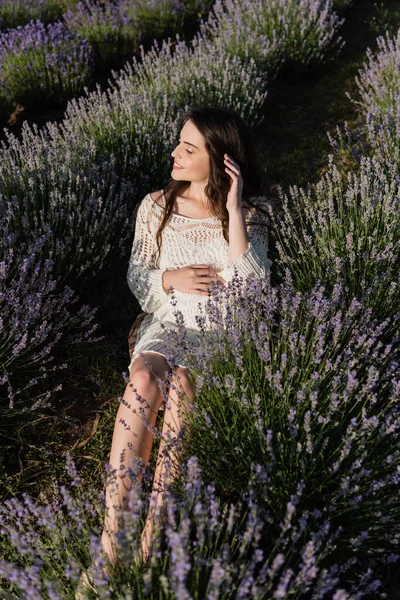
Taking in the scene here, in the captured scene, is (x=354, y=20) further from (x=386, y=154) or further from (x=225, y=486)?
(x=225, y=486)

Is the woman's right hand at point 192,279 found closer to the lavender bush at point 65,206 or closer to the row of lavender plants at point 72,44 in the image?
the lavender bush at point 65,206

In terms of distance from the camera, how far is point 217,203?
2.71 meters

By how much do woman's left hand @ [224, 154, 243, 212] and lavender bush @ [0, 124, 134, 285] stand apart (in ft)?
2.15

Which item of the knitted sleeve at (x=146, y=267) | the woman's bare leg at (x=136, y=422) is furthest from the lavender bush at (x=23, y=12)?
the woman's bare leg at (x=136, y=422)

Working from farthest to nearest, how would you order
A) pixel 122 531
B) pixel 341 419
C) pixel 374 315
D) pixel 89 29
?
pixel 89 29 < pixel 374 315 < pixel 341 419 < pixel 122 531

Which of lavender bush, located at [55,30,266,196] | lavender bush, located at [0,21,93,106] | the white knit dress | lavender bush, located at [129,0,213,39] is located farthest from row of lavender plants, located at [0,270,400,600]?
lavender bush, located at [129,0,213,39]

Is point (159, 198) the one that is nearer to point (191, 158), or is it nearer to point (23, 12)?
point (191, 158)

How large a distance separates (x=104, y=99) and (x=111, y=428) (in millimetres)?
2186

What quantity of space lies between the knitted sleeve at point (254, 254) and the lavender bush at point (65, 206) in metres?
0.67

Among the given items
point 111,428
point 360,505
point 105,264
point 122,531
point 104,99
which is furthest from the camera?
point 104,99

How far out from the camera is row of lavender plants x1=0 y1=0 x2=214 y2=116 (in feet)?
15.8

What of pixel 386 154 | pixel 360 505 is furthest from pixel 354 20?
pixel 360 505

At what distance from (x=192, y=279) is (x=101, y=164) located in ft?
4.14

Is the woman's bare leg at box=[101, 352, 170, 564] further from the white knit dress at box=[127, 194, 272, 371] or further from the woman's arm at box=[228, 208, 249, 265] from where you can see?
the woman's arm at box=[228, 208, 249, 265]
